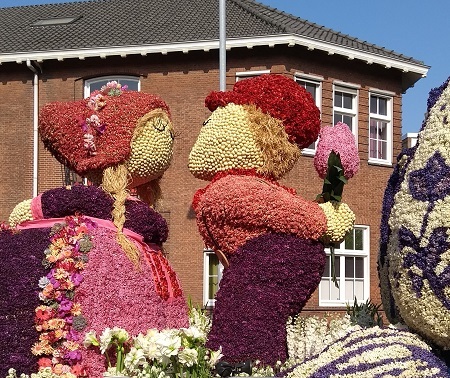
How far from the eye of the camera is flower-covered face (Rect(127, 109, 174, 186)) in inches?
229

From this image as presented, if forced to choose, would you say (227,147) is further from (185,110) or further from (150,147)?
(185,110)

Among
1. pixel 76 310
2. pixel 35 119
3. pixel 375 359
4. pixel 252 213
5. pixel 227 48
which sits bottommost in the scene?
pixel 375 359

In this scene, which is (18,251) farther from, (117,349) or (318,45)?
(318,45)

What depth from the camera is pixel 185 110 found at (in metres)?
16.3

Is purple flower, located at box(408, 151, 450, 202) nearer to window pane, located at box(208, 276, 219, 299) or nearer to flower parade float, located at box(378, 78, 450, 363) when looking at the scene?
flower parade float, located at box(378, 78, 450, 363)

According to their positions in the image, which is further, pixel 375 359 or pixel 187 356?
pixel 187 356

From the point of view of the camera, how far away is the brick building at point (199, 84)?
15914mm

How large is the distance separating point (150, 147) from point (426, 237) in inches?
96.2

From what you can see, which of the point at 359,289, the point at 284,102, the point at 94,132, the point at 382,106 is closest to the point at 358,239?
the point at 359,289


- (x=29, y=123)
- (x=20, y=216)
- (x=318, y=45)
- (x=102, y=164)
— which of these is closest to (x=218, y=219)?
(x=102, y=164)

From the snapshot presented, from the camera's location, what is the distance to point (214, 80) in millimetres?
16297

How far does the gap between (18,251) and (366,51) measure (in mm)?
12785

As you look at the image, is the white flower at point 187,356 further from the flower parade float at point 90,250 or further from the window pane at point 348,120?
the window pane at point 348,120

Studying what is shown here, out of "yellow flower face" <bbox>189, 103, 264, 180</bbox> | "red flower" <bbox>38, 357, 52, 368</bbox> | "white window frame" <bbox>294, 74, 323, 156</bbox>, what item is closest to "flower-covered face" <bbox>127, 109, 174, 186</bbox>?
"yellow flower face" <bbox>189, 103, 264, 180</bbox>
